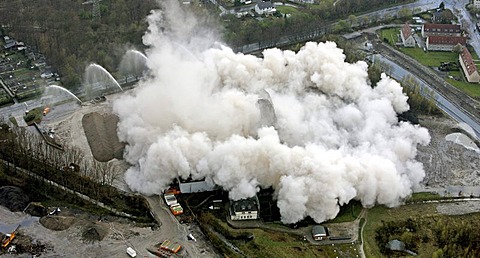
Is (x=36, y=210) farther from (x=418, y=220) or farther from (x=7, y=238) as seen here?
(x=418, y=220)

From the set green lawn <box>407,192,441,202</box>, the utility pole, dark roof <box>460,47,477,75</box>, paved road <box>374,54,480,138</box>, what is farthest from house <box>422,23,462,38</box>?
the utility pole

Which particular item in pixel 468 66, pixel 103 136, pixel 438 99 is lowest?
pixel 103 136

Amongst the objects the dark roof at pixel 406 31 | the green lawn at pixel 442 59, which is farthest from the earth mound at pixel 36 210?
the dark roof at pixel 406 31

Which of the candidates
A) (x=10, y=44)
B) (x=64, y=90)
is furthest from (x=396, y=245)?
(x=10, y=44)

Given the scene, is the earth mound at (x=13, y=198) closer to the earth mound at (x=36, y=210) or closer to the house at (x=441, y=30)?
the earth mound at (x=36, y=210)

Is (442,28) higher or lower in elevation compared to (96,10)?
lower
